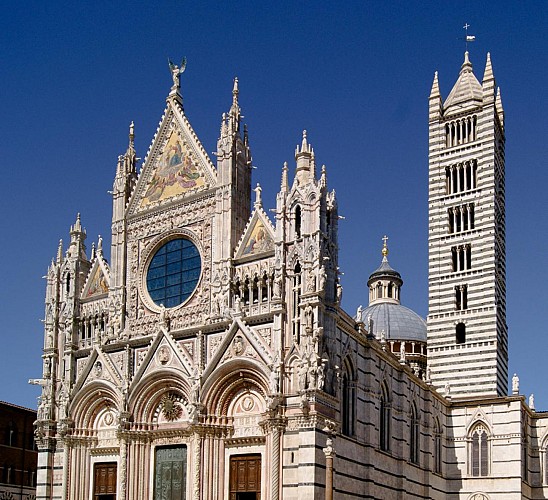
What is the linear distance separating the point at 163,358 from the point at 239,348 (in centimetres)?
397

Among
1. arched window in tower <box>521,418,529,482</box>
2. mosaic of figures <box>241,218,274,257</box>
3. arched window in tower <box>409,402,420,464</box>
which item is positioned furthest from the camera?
arched window in tower <box>521,418,529,482</box>

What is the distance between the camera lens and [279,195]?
33.7m

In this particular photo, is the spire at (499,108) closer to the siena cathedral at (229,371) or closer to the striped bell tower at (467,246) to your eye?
the striped bell tower at (467,246)

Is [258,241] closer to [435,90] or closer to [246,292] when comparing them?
[246,292]

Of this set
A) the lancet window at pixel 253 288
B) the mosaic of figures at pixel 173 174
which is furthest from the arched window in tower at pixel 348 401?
the mosaic of figures at pixel 173 174

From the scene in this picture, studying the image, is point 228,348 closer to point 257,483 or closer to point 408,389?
point 257,483

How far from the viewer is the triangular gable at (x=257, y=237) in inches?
1340

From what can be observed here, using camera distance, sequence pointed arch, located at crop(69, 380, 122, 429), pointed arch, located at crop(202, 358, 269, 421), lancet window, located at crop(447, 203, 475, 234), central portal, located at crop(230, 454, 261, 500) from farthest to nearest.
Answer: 1. lancet window, located at crop(447, 203, 475, 234)
2. pointed arch, located at crop(69, 380, 122, 429)
3. pointed arch, located at crop(202, 358, 269, 421)
4. central portal, located at crop(230, 454, 261, 500)

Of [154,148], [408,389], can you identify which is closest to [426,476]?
[408,389]

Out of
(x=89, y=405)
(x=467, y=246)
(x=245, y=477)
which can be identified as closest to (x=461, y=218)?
(x=467, y=246)

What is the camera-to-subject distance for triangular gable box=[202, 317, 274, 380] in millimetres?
32062

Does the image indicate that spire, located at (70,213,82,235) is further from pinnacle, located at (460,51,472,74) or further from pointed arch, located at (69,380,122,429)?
pinnacle, located at (460,51,472,74)

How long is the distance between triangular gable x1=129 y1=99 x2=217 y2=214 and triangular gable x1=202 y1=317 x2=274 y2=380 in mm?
6682

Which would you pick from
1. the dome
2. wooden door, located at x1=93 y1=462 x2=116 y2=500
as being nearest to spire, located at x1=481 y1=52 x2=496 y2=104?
the dome
